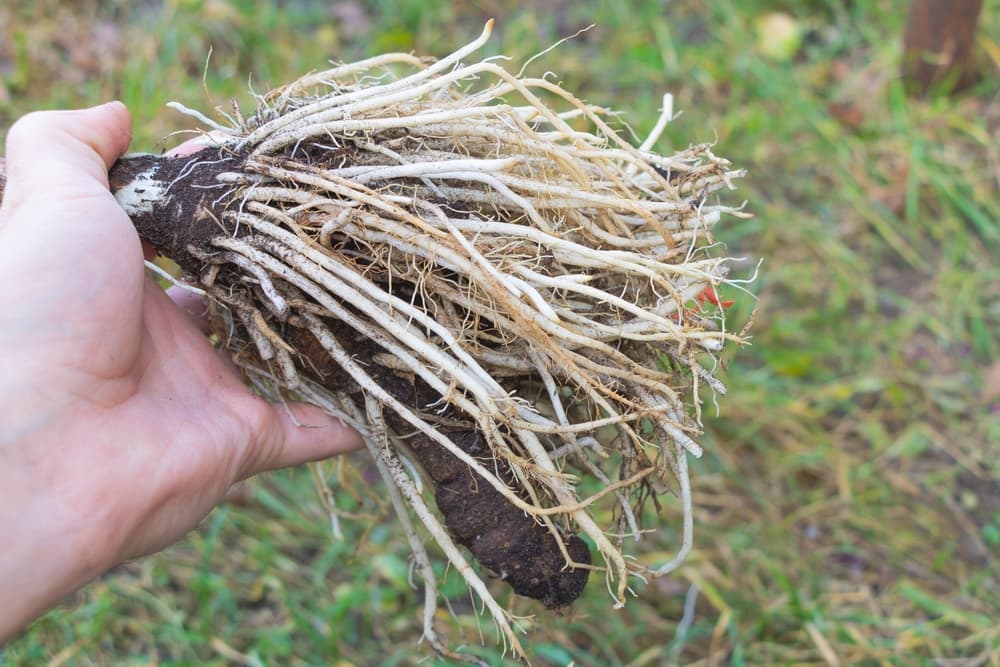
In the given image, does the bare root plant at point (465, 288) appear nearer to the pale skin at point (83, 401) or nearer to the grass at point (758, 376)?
the pale skin at point (83, 401)

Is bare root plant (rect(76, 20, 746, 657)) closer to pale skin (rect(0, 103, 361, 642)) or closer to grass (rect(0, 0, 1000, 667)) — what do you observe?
pale skin (rect(0, 103, 361, 642))

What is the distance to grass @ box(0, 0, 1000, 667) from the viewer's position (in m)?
1.87

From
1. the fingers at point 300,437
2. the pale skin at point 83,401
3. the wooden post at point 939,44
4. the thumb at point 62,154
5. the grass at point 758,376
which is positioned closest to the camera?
the pale skin at point 83,401

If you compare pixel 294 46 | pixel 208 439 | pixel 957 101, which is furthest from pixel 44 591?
pixel 957 101

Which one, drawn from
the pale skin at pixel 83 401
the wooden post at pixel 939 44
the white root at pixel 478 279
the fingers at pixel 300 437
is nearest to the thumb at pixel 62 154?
the pale skin at pixel 83 401

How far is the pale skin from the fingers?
31 mm

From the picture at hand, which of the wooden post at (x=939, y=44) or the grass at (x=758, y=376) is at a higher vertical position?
the wooden post at (x=939, y=44)

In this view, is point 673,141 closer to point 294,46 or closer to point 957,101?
point 957,101

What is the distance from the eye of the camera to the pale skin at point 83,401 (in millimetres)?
1126

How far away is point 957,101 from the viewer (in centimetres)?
293

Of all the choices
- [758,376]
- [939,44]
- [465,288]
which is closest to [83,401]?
[465,288]

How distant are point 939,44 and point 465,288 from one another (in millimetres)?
2272

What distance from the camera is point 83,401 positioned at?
119 cm

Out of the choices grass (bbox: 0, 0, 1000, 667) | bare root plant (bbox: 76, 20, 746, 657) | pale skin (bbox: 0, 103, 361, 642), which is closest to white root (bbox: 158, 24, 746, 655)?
bare root plant (bbox: 76, 20, 746, 657)
